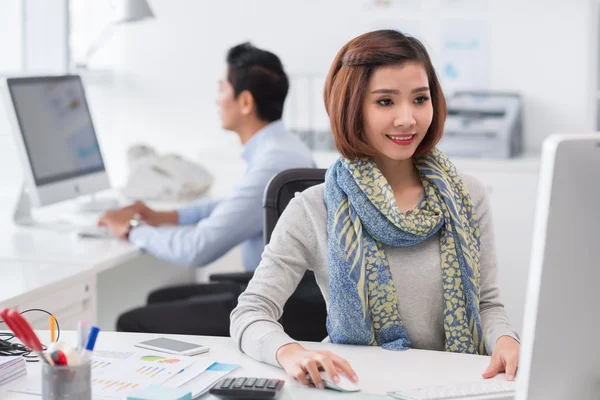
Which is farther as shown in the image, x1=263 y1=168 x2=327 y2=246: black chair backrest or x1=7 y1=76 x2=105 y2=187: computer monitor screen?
x1=7 y1=76 x2=105 y2=187: computer monitor screen

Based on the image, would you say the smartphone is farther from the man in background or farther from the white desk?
the man in background

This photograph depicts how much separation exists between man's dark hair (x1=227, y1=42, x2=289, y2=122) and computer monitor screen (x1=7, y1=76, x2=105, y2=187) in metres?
0.58

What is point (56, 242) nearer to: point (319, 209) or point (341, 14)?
point (319, 209)

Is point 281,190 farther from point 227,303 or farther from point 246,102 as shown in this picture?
point 246,102

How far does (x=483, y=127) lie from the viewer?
3652 millimetres

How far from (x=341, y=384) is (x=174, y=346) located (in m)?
0.36

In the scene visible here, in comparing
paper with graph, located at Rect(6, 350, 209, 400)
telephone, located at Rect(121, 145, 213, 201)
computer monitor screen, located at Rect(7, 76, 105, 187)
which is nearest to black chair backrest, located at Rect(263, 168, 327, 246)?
paper with graph, located at Rect(6, 350, 209, 400)

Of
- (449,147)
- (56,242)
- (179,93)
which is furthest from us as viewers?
(179,93)

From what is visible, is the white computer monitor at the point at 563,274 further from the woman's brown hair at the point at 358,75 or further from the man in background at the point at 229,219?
the man in background at the point at 229,219

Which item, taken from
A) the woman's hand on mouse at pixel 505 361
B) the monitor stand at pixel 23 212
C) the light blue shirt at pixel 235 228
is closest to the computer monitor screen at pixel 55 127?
the monitor stand at pixel 23 212

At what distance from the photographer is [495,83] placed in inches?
155

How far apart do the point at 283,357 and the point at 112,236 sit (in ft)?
4.73

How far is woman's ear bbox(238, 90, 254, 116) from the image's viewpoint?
2695 millimetres

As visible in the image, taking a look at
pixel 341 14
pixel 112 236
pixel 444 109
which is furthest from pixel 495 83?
pixel 444 109
